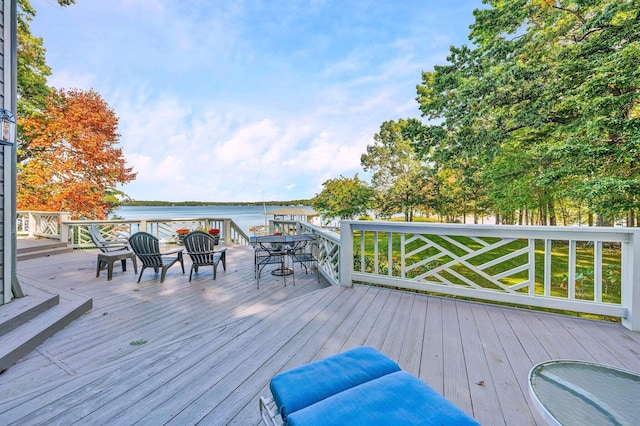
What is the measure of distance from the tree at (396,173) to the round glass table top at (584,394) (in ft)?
55.7

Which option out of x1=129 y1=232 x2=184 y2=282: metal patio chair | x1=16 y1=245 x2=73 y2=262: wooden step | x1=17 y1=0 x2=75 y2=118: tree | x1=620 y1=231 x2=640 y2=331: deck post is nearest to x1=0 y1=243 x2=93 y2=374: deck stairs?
x1=129 y1=232 x2=184 y2=282: metal patio chair

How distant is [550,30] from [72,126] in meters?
17.8

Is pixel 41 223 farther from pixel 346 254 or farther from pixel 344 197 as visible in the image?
pixel 344 197

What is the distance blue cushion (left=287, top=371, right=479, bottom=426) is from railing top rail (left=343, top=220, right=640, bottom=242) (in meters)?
2.55

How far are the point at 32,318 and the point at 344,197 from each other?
495 inches

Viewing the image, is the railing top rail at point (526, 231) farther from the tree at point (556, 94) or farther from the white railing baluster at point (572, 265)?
the tree at point (556, 94)

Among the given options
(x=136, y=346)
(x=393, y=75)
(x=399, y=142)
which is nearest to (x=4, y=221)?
(x=136, y=346)

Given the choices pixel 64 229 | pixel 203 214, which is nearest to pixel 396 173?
pixel 64 229

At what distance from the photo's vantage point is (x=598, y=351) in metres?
2.20

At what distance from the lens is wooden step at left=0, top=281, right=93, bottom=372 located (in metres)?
2.37

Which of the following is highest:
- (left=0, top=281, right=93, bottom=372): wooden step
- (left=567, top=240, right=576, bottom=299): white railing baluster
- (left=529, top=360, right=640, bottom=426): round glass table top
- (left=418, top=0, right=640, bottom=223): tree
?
(left=418, top=0, right=640, bottom=223): tree

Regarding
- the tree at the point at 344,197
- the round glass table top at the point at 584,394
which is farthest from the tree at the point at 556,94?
the round glass table top at the point at 584,394

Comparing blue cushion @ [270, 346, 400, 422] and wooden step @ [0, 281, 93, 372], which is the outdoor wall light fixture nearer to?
wooden step @ [0, 281, 93, 372]

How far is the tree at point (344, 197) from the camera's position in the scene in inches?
566
